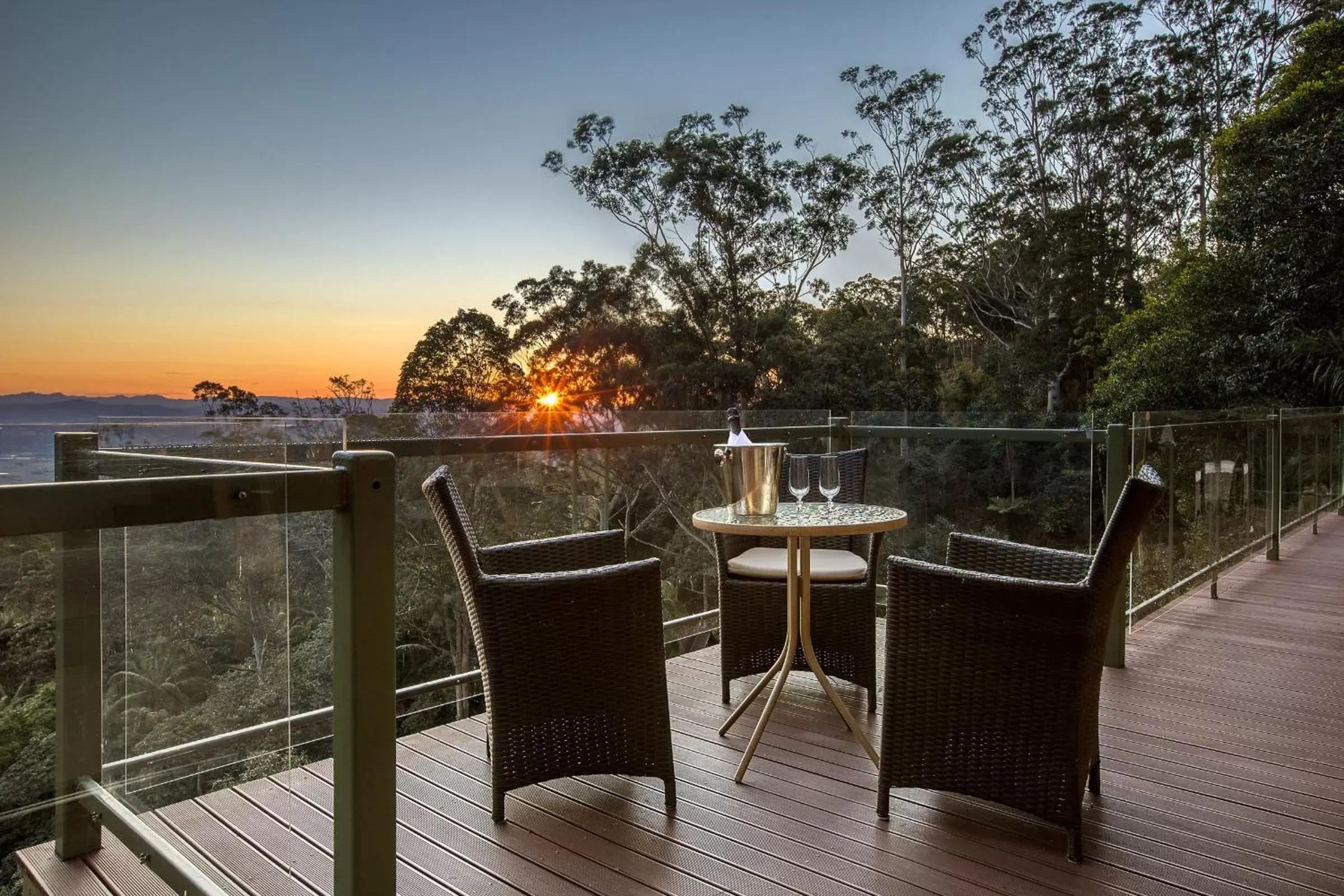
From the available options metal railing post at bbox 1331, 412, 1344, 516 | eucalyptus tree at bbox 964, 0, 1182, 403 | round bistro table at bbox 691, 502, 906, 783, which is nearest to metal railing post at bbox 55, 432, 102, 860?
round bistro table at bbox 691, 502, 906, 783

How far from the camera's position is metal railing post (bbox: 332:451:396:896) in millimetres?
1286

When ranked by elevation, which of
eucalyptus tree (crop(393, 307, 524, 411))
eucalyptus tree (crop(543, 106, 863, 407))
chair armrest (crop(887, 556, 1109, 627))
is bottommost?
chair armrest (crop(887, 556, 1109, 627))

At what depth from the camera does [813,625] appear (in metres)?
3.16

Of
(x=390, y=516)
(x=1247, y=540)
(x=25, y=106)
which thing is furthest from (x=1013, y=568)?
(x=25, y=106)

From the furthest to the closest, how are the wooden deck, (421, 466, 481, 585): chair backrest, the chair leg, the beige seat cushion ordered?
1. the beige seat cushion
2. (421, 466, 481, 585): chair backrest
3. the chair leg
4. the wooden deck

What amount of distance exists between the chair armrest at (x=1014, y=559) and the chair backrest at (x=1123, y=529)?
0.28m

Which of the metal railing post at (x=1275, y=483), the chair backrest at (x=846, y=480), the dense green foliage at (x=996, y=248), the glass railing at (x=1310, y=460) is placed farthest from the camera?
the dense green foliage at (x=996, y=248)

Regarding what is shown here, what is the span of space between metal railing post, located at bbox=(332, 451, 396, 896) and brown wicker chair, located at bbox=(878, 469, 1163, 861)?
136 cm

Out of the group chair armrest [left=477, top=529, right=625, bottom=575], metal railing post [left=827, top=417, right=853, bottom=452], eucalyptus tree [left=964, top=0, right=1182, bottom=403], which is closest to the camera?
chair armrest [left=477, top=529, right=625, bottom=575]

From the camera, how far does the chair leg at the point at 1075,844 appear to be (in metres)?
2.00

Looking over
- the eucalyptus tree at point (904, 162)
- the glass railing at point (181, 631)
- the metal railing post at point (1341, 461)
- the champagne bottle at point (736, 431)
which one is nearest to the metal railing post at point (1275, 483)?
the metal railing post at point (1341, 461)

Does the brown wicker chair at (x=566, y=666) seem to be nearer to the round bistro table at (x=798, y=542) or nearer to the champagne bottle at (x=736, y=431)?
the round bistro table at (x=798, y=542)

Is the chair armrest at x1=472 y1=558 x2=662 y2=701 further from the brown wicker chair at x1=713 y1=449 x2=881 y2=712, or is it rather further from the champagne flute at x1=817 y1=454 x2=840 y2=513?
the champagne flute at x1=817 y1=454 x2=840 y2=513

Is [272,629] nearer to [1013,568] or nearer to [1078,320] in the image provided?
[1013,568]
